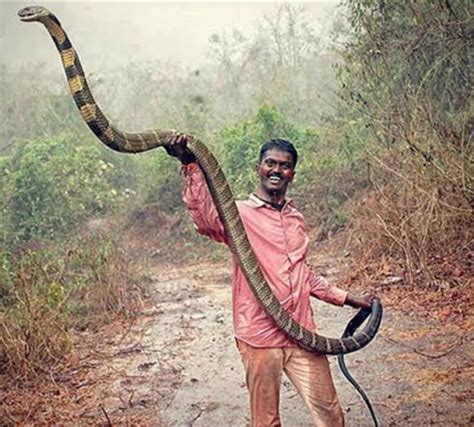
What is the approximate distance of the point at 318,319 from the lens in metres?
6.57

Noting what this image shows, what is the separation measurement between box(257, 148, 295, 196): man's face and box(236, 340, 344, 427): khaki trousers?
0.67 metres

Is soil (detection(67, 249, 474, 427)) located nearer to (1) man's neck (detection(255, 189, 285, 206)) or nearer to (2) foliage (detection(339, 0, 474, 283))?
(2) foliage (detection(339, 0, 474, 283))

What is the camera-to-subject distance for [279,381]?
2602 mm

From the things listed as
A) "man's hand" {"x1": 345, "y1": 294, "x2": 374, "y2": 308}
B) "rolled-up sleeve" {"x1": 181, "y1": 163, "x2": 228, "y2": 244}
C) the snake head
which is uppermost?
the snake head

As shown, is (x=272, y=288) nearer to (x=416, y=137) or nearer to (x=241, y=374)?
(x=241, y=374)

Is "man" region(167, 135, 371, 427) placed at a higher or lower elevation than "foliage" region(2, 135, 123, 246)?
higher

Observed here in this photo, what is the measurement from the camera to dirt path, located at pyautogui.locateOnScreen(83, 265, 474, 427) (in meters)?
4.13

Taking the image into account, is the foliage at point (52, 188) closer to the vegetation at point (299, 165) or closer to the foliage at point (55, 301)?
the vegetation at point (299, 165)

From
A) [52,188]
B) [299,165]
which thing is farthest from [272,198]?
[52,188]

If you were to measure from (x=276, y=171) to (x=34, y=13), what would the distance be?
46.3 inches

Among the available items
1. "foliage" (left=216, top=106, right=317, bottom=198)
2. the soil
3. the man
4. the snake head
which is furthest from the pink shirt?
"foliage" (left=216, top=106, right=317, bottom=198)

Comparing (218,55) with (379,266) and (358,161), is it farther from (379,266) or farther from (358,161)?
(379,266)

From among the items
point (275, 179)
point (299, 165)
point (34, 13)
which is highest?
point (34, 13)

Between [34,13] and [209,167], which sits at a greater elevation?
[34,13]
